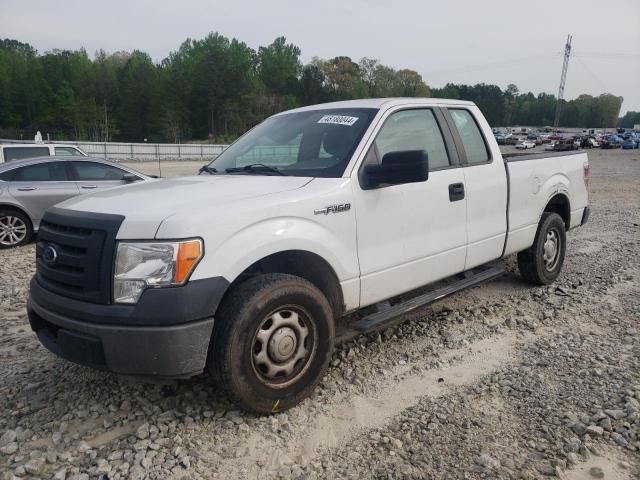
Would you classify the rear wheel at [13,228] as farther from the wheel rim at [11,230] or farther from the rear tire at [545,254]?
the rear tire at [545,254]

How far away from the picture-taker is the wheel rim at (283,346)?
9.82ft

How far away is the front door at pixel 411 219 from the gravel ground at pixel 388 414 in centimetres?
63

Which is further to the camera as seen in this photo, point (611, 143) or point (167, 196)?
point (611, 143)

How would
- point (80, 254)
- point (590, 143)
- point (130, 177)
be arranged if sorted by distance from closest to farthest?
point (80, 254)
point (130, 177)
point (590, 143)

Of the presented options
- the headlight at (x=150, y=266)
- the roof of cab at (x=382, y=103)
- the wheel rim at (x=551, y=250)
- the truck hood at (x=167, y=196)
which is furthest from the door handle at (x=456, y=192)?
the headlight at (x=150, y=266)

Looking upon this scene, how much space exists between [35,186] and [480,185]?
7.56 metres

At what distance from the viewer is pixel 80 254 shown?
2836 mm

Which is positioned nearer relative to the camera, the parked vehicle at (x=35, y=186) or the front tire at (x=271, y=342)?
the front tire at (x=271, y=342)

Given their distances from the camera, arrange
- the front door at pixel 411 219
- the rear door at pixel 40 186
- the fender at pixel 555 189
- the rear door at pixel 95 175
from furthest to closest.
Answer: the rear door at pixel 95 175
the rear door at pixel 40 186
the fender at pixel 555 189
the front door at pixel 411 219

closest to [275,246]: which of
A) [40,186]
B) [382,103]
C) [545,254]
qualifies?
[382,103]

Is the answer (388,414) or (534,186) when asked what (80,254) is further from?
(534,186)

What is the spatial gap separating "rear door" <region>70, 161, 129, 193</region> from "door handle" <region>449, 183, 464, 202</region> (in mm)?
6732

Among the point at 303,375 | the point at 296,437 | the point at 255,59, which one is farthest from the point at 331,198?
the point at 255,59

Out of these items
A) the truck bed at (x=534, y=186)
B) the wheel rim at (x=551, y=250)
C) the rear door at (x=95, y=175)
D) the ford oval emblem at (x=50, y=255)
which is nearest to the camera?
the ford oval emblem at (x=50, y=255)
